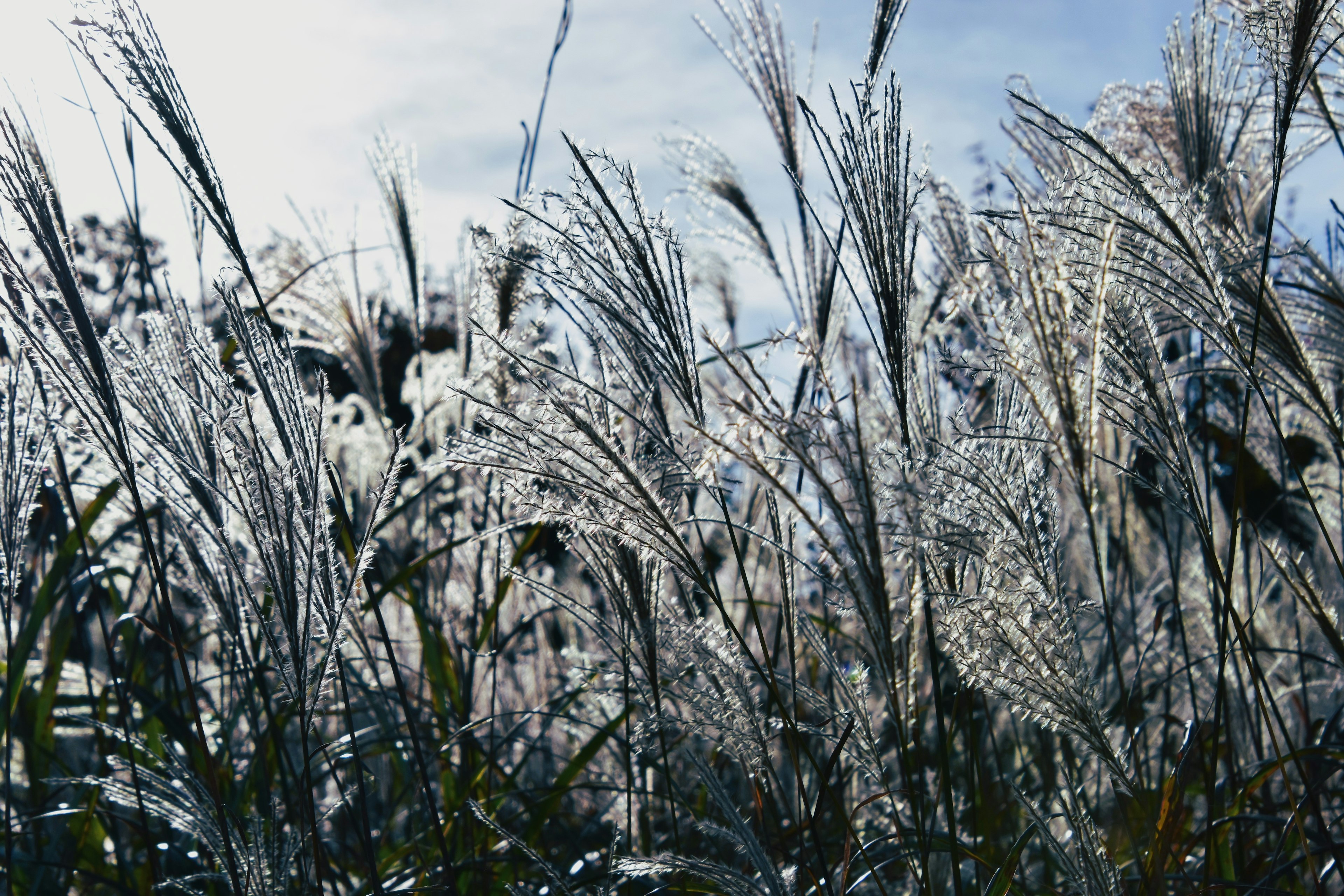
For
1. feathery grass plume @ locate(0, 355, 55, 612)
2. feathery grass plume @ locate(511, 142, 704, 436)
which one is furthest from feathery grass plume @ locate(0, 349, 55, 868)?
feathery grass plume @ locate(511, 142, 704, 436)

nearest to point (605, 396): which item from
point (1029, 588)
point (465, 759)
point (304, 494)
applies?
point (304, 494)

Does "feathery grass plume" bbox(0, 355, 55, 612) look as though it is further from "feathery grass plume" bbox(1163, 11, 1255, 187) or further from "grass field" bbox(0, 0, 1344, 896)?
"feathery grass plume" bbox(1163, 11, 1255, 187)

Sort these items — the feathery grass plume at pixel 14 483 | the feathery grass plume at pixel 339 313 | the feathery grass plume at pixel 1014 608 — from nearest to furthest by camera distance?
the feathery grass plume at pixel 1014 608 → the feathery grass plume at pixel 14 483 → the feathery grass plume at pixel 339 313

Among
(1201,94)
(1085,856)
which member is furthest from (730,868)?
(1201,94)

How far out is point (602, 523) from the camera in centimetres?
107

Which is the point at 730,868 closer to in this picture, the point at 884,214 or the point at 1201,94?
the point at 884,214

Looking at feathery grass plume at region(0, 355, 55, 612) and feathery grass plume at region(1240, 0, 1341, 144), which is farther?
feathery grass plume at region(0, 355, 55, 612)

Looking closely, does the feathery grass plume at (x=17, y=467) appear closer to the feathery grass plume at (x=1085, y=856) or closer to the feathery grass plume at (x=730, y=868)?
the feathery grass plume at (x=730, y=868)

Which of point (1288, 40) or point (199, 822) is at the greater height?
point (1288, 40)

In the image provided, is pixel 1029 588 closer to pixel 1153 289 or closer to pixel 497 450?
pixel 1153 289

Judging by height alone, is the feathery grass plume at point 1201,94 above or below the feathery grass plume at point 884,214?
above

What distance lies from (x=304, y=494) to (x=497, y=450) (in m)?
0.25

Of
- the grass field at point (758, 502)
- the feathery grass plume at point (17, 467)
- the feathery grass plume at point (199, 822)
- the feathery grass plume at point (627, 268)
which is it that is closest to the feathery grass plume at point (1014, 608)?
the grass field at point (758, 502)

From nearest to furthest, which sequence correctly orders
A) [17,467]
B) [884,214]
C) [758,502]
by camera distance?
[884,214], [17,467], [758,502]
